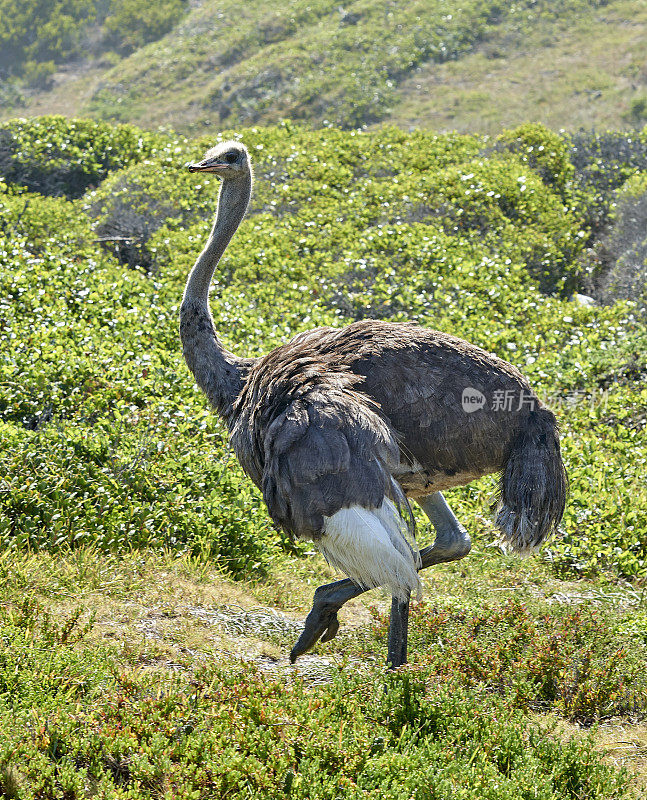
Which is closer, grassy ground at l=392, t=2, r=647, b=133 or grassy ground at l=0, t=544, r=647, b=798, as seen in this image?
grassy ground at l=0, t=544, r=647, b=798

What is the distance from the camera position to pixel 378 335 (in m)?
4.17

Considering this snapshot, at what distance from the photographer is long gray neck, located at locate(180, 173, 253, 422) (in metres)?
4.43

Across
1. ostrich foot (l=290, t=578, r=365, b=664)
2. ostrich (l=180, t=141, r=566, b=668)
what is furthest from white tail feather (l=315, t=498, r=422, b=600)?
ostrich foot (l=290, t=578, r=365, b=664)

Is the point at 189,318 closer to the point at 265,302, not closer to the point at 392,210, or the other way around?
the point at 265,302

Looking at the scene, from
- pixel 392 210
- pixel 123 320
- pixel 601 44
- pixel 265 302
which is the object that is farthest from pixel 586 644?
pixel 601 44

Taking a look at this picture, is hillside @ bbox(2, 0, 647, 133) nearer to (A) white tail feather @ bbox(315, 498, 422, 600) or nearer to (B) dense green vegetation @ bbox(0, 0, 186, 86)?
(B) dense green vegetation @ bbox(0, 0, 186, 86)

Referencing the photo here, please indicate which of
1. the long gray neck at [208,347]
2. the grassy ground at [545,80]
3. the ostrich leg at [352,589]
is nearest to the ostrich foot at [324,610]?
the ostrich leg at [352,589]

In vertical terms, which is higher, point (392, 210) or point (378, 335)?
point (378, 335)

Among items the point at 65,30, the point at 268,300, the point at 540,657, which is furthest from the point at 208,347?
the point at 65,30

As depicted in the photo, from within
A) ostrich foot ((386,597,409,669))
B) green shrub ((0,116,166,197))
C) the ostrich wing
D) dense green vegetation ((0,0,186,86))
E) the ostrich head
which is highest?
dense green vegetation ((0,0,186,86))

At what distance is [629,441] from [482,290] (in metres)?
2.87

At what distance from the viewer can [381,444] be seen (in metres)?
3.65

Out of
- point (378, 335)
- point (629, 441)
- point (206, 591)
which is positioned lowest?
point (629, 441)

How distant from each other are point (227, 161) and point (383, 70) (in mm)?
16033
